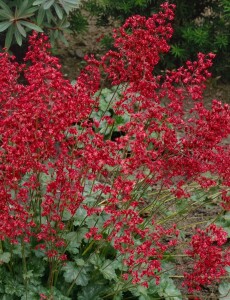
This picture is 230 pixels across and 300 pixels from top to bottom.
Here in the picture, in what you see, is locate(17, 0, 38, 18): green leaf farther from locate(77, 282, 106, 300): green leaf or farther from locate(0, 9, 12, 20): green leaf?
locate(77, 282, 106, 300): green leaf

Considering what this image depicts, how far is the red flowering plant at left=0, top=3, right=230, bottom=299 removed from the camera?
3.12 metres

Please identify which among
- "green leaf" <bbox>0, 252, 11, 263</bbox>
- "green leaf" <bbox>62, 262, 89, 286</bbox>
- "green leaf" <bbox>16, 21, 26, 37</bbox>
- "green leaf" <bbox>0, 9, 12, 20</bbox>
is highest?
"green leaf" <bbox>0, 9, 12, 20</bbox>

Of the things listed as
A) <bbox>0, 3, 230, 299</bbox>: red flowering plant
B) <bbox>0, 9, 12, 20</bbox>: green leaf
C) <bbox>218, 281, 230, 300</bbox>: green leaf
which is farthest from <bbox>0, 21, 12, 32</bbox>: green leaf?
<bbox>218, 281, 230, 300</bbox>: green leaf

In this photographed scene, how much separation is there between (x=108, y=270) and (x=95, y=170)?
3.04 ft

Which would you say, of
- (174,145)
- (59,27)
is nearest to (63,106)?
(174,145)

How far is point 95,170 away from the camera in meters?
3.16

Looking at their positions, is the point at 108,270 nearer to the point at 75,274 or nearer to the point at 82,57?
the point at 75,274

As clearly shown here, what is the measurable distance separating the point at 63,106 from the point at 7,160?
0.41 metres

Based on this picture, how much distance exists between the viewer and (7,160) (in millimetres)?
3100

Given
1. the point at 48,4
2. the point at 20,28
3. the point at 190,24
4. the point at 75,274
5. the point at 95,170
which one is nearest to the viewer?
the point at 95,170

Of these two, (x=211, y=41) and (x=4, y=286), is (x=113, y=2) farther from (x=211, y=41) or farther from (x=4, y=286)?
(x=4, y=286)

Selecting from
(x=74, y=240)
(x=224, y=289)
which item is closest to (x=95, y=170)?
(x=74, y=240)

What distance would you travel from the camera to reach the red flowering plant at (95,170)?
3125 mm

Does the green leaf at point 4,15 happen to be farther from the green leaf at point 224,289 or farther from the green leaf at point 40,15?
the green leaf at point 224,289
